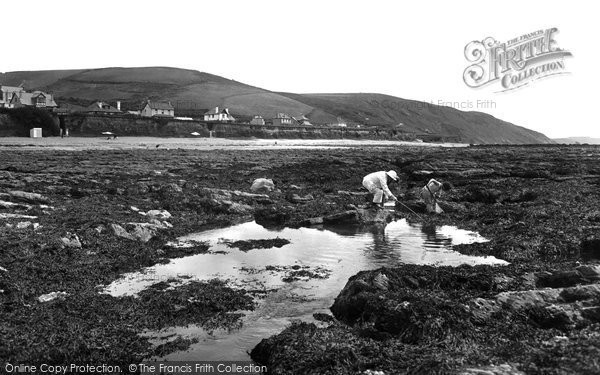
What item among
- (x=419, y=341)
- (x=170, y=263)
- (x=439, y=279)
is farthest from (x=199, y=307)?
(x=439, y=279)

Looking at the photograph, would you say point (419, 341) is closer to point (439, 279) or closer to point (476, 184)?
point (439, 279)

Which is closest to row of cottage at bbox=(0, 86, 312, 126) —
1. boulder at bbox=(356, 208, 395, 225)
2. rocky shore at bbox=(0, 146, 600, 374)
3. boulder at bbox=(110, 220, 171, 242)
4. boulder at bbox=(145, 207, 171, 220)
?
boulder at bbox=(145, 207, 171, 220)

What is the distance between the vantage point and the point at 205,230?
1623cm

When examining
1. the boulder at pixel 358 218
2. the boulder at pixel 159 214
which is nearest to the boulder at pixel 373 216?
the boulder at pixel 358 218

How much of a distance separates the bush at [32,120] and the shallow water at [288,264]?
9491 cm

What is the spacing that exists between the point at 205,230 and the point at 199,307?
7.89m

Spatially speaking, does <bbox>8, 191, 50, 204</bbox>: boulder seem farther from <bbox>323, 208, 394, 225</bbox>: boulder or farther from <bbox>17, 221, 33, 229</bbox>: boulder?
<bbox>323, 208, 394, 225</bbox>: boulder

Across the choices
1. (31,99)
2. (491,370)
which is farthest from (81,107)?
(491,370)

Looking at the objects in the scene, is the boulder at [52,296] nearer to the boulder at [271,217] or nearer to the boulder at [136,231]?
the boulder at [136,231]

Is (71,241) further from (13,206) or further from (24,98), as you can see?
(24,98)

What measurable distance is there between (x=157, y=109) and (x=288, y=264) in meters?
164

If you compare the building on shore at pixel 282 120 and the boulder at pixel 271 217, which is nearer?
the boulder at pixel 271 217

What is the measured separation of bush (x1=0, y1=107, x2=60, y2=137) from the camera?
9156cm

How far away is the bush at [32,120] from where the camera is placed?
91.6 metres
